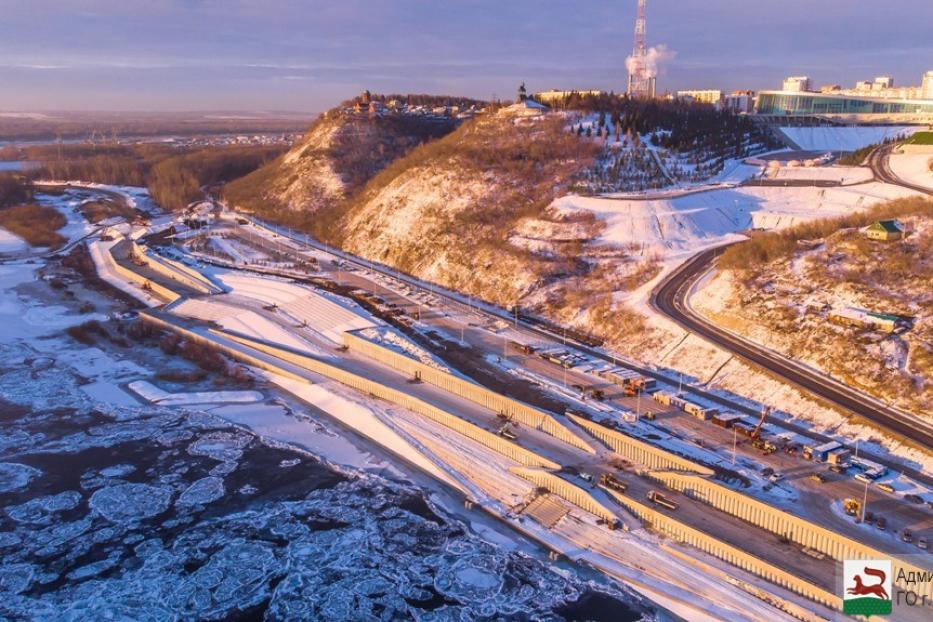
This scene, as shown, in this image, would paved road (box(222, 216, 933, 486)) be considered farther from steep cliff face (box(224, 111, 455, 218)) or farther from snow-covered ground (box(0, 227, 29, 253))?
snow-covered ground (box(0, 227, 29, 253))

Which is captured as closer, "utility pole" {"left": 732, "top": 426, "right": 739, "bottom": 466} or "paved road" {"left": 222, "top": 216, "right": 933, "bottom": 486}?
"paved road" {"left": 222, "top": 216, "right": 933, "bottom": 486}

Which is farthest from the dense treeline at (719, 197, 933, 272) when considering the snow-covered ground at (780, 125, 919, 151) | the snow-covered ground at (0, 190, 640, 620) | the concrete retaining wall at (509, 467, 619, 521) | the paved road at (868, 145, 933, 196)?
the snow-covered ground at (780, 125, 919, 151)

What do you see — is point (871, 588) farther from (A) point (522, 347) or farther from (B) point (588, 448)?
(A) point (522, 347)

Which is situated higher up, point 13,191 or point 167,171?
point 167,171

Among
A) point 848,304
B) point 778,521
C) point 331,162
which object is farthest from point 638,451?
point 331,162

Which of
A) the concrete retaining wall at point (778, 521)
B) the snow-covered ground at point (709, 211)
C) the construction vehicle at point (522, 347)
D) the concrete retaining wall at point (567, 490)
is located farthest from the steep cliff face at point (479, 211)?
the concrete retaining wall at point (778, 521)

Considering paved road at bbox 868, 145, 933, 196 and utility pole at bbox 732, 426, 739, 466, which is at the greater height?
paved road at bbox 868, 145, 933, 196
